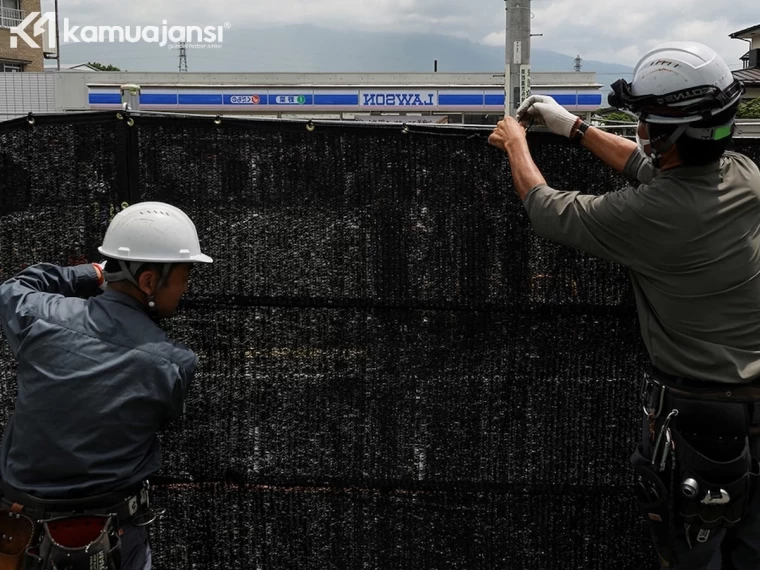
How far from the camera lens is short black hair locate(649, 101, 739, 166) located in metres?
2.60

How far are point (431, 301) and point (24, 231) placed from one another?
1.79 m

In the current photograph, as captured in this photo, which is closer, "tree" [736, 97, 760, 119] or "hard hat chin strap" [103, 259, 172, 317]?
"hard hat chin strap" [103, 259, 172, 317]

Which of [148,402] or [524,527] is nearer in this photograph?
[148,402]

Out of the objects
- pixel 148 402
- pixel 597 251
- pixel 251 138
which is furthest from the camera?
pixel 251 138

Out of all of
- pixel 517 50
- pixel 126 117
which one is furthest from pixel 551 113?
pixel 517 50

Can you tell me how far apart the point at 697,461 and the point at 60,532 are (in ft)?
7.05

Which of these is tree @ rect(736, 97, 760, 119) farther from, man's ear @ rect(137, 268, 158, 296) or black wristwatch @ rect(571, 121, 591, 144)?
man's ear @ rect(137, 268, 158, 296)

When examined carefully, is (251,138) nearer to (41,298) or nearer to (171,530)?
(41,298)

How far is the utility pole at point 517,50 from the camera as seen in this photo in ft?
41.3

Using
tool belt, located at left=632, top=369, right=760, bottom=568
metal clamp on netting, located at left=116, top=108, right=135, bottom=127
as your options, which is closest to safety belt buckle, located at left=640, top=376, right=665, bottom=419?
tool belt, located at left=632, top=369, right=760, bottom=568

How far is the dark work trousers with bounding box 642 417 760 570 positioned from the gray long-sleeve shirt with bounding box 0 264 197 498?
1.80m

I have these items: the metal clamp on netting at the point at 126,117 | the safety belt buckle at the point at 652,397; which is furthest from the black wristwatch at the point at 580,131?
the metal clamp on netting at the point at 126,117

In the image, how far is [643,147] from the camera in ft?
9.08

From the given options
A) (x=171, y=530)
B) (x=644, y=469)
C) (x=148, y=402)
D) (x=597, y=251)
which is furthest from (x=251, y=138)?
(x=644, y=469)
